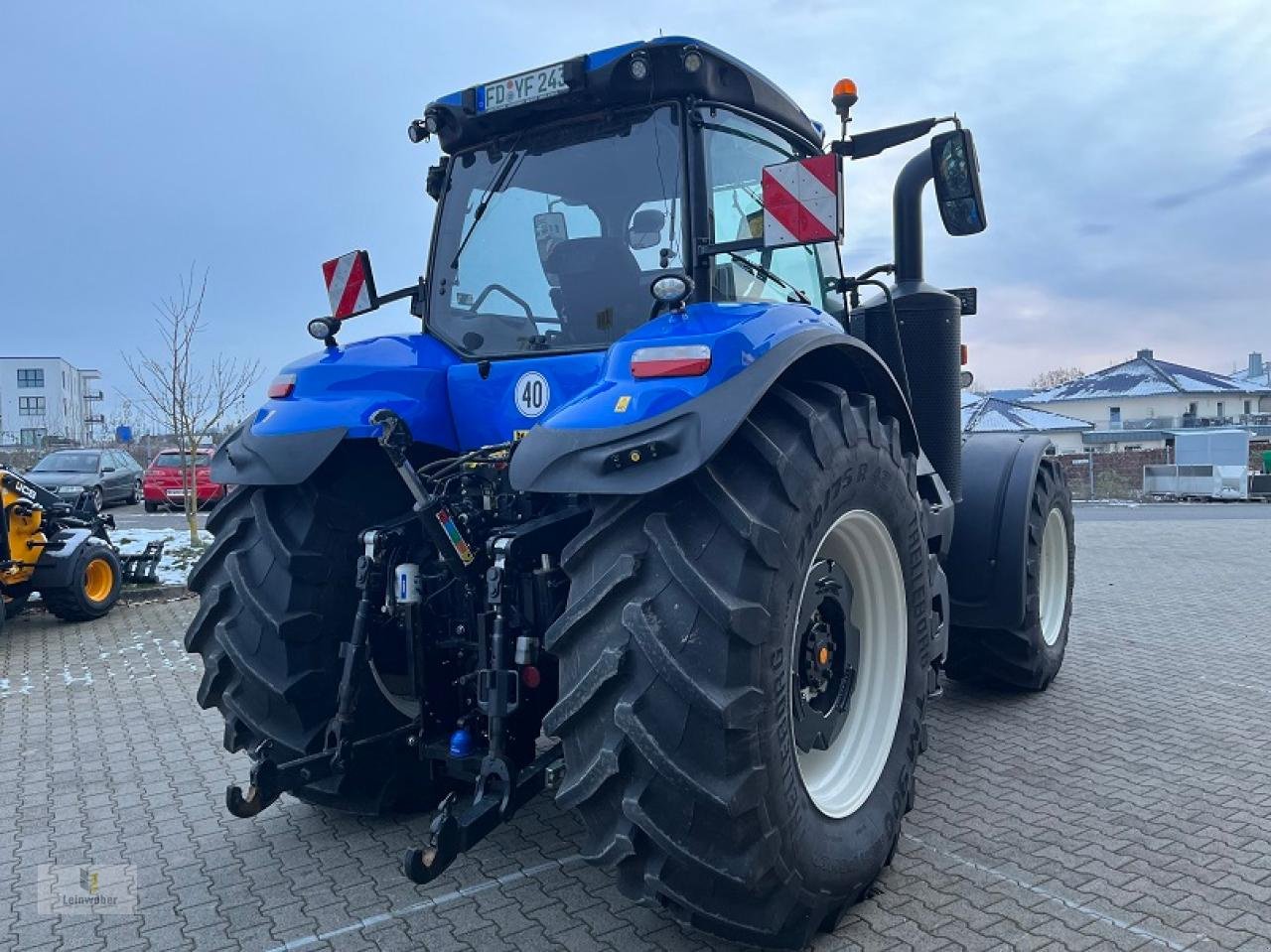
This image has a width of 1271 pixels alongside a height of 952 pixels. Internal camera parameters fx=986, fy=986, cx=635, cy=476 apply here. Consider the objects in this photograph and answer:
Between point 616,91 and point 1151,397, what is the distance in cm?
6182

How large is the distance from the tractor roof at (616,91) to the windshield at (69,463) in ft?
69.4

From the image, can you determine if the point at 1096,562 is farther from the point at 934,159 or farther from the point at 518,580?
the point at 518,580

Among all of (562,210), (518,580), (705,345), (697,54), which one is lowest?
(518,580)

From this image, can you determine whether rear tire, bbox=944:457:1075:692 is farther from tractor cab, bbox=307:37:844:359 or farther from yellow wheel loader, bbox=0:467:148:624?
yellow wheel loader, bbox=0:467:148:624

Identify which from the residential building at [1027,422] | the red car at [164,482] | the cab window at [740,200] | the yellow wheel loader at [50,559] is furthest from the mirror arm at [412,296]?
the residential building at [1027,422]

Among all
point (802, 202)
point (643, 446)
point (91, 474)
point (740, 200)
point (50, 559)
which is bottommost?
point (50, 559)

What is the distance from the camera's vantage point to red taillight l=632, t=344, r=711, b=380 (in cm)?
261

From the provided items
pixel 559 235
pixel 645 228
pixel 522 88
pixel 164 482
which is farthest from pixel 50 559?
pixel 164 482

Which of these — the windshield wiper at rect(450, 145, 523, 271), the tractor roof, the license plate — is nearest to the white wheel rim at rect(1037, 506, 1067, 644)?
the tractor roof

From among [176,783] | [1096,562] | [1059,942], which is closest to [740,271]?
[1059,942]

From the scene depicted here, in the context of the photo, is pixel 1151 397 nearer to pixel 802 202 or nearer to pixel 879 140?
pixel 879 140

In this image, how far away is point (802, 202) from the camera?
3.02m

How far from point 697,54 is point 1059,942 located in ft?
9.89

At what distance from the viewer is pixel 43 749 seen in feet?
17.1
